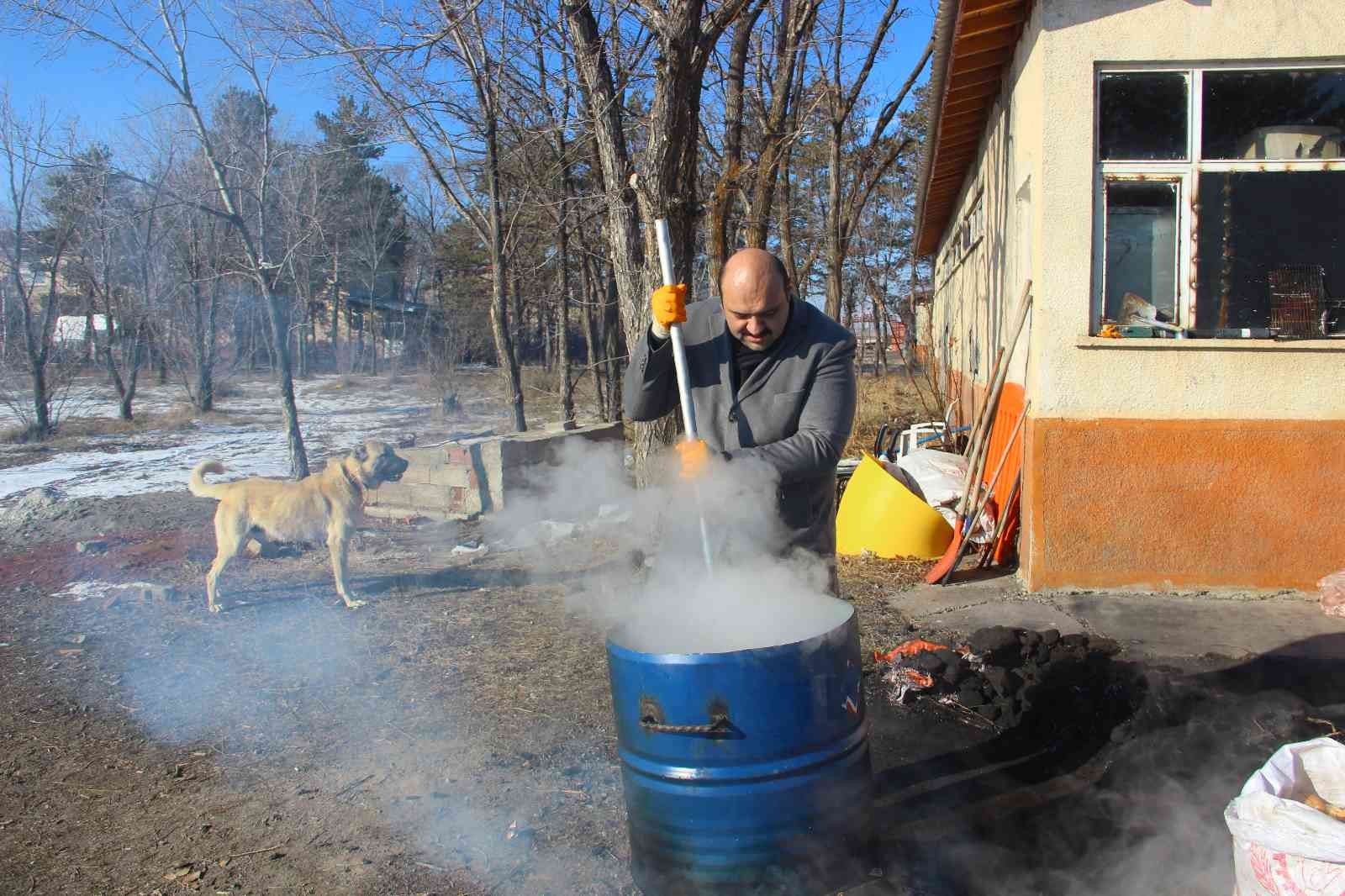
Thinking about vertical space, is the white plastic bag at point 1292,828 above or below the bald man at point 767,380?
below

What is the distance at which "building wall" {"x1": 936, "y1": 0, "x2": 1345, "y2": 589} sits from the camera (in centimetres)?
541

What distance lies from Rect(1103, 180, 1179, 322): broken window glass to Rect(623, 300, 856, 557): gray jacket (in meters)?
3.52

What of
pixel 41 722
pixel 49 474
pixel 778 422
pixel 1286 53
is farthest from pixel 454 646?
pixel 49 474

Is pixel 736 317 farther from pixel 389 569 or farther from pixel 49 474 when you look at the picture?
pixel 49 474

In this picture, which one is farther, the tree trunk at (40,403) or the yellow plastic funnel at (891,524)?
the tree trunk at (40,403)

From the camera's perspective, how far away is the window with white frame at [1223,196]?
5.45m

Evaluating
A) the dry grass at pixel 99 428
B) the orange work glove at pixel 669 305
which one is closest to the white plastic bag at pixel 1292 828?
the orange work glove at pixel 669 305

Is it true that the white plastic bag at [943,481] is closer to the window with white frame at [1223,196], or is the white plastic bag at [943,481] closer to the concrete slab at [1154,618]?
the concrete slab at [1154,618]

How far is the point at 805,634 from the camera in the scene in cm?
271

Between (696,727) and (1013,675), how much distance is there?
250 cm

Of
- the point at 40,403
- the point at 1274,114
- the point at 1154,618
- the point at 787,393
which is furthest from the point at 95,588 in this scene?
the point at 40,403

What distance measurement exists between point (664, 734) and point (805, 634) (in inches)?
22.5

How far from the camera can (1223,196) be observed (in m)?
5.53

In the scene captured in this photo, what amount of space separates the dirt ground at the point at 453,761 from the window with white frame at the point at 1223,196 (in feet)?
7.61
